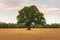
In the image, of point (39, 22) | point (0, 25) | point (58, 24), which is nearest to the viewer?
point (39, 22)

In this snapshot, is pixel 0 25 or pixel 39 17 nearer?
pixel 39 17

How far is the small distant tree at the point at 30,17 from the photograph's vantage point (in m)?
66.2

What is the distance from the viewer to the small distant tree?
66188mm

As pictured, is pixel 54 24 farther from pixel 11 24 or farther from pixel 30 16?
pixel 30 16

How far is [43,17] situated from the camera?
66.9 m

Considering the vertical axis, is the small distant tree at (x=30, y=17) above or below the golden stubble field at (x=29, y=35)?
above

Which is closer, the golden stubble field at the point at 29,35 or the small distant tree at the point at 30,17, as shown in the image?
the golden stubble field at the point at 29,35

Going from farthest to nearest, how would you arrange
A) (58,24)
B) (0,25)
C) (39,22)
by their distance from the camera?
(58,24) → (0,25) → (39,22)

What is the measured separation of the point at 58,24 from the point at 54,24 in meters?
2.54

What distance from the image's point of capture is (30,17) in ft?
221

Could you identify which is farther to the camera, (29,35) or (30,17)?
(30,17)

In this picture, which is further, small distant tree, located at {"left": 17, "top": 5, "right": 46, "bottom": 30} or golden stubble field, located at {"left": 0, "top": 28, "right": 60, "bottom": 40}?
small distant tree, located at {"left": 17, "top": 5, "right": 46, "bottom": 30}

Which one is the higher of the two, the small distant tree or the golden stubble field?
the small distant tree

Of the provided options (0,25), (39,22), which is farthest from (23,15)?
(0,25)
